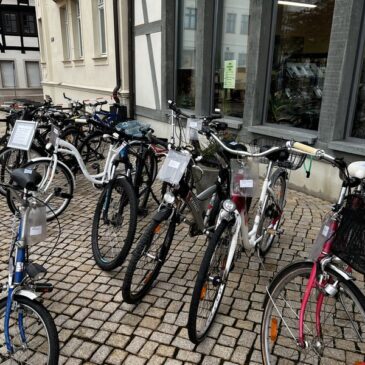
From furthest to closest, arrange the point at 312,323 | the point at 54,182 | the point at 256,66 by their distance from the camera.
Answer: the point at 256,66 < the point at 54,182 < the point at 312,323

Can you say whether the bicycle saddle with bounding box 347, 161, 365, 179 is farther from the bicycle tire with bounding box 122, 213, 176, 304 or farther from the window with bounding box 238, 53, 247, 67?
the window with bounding box 238, 53, 247, 67

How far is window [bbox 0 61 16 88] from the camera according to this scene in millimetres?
23406

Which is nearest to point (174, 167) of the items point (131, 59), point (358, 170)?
point (358, 170)

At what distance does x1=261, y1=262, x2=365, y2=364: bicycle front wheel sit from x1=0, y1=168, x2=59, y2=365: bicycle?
1157mm

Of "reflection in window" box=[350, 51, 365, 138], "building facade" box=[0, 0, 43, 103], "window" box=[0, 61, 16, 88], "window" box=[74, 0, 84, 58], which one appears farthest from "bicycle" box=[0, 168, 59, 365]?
"window" box=[0, 61, 16, 88]

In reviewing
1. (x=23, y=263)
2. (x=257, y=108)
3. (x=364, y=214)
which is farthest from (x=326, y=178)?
(x=23, y=263)

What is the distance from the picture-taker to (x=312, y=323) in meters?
2.02

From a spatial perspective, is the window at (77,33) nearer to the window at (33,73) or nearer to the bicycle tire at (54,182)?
the bicycle tire at (54,182)

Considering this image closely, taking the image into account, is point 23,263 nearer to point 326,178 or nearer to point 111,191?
point 111,191

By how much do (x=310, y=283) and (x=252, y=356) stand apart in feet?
2.47

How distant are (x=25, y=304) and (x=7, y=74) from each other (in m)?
25.2

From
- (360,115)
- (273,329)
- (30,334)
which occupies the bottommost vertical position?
(30,334)

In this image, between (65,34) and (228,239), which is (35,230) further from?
(65,34)

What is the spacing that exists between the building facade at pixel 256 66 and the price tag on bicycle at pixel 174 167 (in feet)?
8.65
